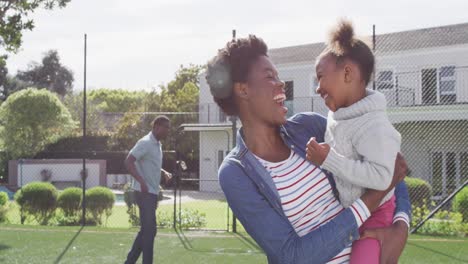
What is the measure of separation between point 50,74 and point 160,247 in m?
54.4

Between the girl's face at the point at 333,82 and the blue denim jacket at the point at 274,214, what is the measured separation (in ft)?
0.48

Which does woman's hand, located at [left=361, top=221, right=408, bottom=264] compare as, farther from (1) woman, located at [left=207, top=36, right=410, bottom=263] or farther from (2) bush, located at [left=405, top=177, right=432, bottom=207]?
(2) bush, located at [left=405, top=177, right=432, bottom=207]

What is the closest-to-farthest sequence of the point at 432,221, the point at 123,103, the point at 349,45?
the point at 349,45 → the point at 432,221 → the point at 123,103

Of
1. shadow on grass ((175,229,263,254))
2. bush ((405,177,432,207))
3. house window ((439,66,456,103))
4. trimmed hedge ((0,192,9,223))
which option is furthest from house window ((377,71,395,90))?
trimmed hedge ((0,192,9,223))

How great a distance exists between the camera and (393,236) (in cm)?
200

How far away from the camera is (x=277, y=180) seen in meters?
2.02

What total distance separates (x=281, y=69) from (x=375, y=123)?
833 inches

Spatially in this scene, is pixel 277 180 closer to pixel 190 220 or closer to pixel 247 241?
pixel 247 241

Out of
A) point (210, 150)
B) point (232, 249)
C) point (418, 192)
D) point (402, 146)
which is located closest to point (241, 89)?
→ point (232, 249)

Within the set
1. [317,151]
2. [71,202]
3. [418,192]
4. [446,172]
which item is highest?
[317,151]

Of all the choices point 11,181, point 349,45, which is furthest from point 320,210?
point 11,181

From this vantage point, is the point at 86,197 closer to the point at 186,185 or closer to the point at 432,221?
the point at 432,221

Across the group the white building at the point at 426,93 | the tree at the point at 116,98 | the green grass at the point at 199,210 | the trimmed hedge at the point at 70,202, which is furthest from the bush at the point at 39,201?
the tree at the point at 116,98

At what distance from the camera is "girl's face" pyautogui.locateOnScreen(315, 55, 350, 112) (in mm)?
2111
